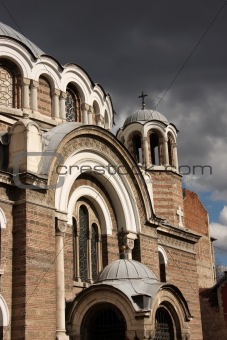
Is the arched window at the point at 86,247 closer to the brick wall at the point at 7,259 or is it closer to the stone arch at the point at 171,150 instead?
the brick wall at the point at 7,259

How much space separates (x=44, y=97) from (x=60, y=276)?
23.7 feet

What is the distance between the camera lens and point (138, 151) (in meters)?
26.8

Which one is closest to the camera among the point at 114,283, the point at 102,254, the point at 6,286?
the point at 6,286

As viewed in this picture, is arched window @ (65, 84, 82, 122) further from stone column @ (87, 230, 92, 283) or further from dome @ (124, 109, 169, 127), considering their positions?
dome @ (124, 109, 169, 127)

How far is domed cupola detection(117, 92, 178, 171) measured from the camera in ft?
83.5

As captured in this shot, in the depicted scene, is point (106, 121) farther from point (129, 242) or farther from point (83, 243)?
Result: point (83, 243)

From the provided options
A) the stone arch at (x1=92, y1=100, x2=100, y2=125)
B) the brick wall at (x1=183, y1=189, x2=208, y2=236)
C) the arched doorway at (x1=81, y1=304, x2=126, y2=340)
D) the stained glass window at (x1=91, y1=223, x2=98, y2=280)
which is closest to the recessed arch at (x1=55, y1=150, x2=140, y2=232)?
the stained glass window at (x1=91, y1=223, x2=98, y2=280)

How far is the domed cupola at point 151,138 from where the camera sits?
1001 inches

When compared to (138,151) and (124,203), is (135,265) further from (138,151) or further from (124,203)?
(138,151)

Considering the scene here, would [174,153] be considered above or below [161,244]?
above

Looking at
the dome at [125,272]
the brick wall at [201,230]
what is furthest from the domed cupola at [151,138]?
the brick wall at [201,230]

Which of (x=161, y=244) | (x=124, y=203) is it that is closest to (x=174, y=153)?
(x=161, y=244)

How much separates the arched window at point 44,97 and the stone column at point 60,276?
204 inches

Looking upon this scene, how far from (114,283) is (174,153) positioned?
12293 mm
